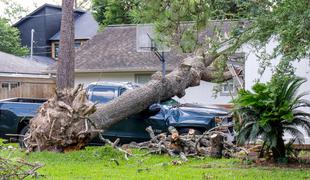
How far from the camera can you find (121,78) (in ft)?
82.0

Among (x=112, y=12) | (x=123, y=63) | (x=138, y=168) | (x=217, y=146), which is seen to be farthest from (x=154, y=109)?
(x=112, y=12)

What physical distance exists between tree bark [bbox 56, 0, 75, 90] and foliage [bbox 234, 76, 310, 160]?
664cm

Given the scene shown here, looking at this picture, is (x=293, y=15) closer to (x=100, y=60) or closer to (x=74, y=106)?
(x=74, y=106)

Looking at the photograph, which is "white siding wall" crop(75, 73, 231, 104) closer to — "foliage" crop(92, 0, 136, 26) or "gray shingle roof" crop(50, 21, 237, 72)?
"gray shingle roof" crop(50, 21, 237, 72)

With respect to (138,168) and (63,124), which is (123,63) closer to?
(63,124)

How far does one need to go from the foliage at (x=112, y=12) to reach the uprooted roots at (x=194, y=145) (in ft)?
65.0

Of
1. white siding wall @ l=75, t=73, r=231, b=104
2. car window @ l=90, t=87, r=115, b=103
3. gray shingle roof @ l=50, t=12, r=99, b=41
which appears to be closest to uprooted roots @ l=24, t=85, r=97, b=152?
car window @ l=90, t=87, r=115, b=103

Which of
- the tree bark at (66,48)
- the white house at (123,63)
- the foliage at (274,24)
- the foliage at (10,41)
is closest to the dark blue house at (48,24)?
the foliage at (10,41)

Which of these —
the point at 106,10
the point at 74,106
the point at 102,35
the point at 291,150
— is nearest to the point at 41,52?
the point at 106,10

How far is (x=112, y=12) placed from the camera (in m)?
33.3

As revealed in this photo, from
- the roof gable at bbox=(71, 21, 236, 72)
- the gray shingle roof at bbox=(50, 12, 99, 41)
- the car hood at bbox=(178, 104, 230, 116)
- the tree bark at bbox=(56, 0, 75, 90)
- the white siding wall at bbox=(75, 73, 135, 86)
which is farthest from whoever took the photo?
the gray shingle roof at bbox=(50, 12, 99, 41)

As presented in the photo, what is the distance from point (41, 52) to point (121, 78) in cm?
1727

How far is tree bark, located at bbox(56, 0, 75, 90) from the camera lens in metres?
15.7

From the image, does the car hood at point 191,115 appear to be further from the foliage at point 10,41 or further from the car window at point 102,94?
the foliage at point 10,41
